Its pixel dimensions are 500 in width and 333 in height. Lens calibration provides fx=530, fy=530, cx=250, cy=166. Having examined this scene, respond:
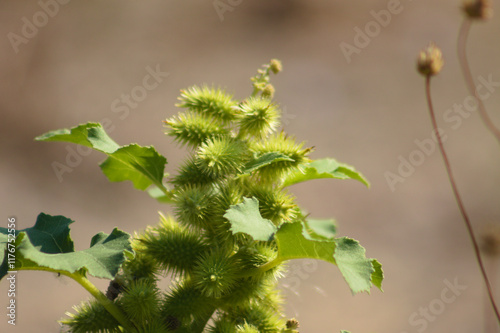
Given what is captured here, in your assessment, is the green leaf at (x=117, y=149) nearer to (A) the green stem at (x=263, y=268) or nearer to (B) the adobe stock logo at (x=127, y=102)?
(A) the green stem at (x=263, y=268)

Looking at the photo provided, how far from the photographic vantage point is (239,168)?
0.77 metres

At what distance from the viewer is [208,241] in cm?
77

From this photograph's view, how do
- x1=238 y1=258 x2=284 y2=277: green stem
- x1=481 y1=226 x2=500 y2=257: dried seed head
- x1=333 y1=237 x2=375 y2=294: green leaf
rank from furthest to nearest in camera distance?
1. x1=481 y1=226 x2=500 y2=257: dried seed head
2. x1=238 y1=258 x2=284 y2=277: green stem
3. x1=333 y1=237 x2=375 y2=294: green leaf

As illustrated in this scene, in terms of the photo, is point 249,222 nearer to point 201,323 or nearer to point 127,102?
point 201,323

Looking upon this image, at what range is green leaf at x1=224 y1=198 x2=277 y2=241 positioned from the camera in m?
0.62

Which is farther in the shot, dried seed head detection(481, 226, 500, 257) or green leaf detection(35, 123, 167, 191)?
dried seed head detection(481, 226, 500, 257)

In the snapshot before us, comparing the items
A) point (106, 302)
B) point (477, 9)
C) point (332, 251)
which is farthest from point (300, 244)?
point (477, 9)

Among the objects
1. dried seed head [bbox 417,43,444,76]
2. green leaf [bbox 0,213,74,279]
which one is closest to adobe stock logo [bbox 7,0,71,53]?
green leaf [bbox 0,213,74,279]

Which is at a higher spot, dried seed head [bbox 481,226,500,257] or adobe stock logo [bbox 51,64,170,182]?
adobe stock logo [bbox 51,64,170,182]

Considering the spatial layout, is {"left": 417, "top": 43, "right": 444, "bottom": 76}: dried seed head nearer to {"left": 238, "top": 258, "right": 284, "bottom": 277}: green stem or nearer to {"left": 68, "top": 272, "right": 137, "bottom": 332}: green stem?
{"left": 238, "top": 258, "right": 284, "bottom": 277}: green stem

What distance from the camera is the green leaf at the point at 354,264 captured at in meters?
0.61

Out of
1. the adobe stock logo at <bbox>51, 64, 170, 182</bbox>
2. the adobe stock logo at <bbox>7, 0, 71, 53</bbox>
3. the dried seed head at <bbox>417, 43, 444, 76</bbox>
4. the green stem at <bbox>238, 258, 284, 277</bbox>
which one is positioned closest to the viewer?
the green stem at <bbox>238, 258, 284, 277</bbox>

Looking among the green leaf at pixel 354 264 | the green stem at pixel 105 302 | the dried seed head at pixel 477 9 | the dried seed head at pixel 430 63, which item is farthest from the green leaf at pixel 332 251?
the dried seed head at pixel 477 9

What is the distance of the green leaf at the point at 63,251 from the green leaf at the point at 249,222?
15 centimetres
